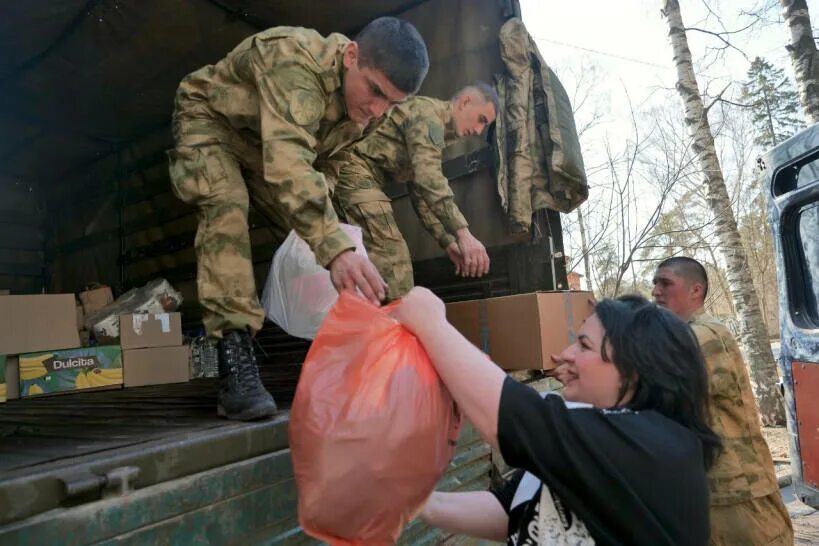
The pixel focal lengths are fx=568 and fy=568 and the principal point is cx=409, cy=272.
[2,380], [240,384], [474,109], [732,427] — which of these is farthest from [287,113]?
[2,380]

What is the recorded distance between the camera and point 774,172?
Result: 2641 mm

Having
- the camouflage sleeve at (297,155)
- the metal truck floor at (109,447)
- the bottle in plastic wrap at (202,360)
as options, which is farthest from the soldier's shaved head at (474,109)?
the bottle in plastic wrap at (202,360)

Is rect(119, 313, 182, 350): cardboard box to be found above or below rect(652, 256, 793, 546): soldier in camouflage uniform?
above

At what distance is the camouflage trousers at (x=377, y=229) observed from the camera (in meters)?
2.80

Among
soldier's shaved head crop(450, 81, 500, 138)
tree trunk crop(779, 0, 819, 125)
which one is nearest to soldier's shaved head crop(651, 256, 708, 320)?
soldier's shaved head crop(450, 81, 500, 138)

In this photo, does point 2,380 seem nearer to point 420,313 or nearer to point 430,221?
point 430,221

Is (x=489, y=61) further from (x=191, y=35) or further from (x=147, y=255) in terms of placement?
(x=147, y=255)

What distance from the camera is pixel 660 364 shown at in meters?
0.94

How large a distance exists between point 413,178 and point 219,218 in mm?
1223

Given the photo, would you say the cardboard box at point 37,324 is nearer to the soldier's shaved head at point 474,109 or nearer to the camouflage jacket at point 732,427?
the soldier's shaved head at point 474,109

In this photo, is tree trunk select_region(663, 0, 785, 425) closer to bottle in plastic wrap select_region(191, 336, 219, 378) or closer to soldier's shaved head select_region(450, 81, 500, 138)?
soldier's shaved head select_region(450, 81, 500, 138)

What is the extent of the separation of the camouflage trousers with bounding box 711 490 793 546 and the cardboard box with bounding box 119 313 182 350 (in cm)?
334

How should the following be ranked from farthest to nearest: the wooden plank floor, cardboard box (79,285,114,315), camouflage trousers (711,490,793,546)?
cardboard box (79,285,114,315), camouflage trousers (711,490,793,546), the wooden plank floor

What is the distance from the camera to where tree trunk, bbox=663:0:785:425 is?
5980 mm
